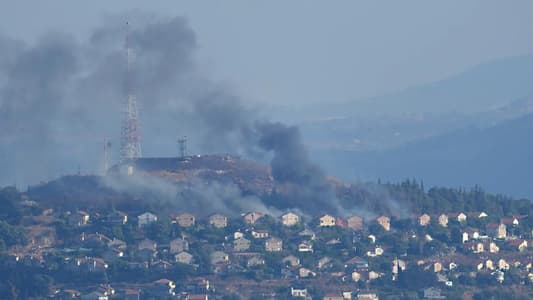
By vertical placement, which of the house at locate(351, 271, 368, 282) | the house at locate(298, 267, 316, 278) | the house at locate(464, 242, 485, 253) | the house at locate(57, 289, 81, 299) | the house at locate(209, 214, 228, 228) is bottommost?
the house at locate(57, 289, 81, 299)

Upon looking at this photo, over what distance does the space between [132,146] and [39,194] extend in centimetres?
696

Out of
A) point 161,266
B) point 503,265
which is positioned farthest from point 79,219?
point 503,265

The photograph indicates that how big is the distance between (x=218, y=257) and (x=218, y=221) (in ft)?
23.6

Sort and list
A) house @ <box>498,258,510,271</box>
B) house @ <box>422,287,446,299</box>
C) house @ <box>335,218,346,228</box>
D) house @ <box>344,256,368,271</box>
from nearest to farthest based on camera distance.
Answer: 1. house @ <box>422,287,446,299</box>
2. house @ <box>344,256,368,271</box>
3. house @ <box>498,258,510,271</box>
4. house @ <box>335,218,346,228</box>

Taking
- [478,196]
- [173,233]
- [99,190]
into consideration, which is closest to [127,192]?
[99,190]

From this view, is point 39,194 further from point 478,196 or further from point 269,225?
point 478,196

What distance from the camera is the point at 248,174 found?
363 feet

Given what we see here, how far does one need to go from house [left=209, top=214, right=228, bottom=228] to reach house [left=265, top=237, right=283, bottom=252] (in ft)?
11.9

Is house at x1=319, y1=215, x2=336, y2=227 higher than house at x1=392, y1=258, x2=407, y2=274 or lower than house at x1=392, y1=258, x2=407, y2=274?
higher

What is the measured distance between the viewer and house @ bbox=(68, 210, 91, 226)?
3915 inches

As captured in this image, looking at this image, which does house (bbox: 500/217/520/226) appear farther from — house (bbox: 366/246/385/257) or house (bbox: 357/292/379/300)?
house (bbox: 357/292/379/300)

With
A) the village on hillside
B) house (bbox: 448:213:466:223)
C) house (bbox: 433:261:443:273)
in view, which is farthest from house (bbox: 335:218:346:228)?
house (bbox: 433:261:443:273)

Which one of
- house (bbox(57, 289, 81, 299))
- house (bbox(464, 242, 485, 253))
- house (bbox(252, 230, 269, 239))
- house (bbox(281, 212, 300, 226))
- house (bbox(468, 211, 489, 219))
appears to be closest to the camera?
house (bbox(57, 289, 81, 299))

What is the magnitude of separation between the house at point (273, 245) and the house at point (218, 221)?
143 inches
